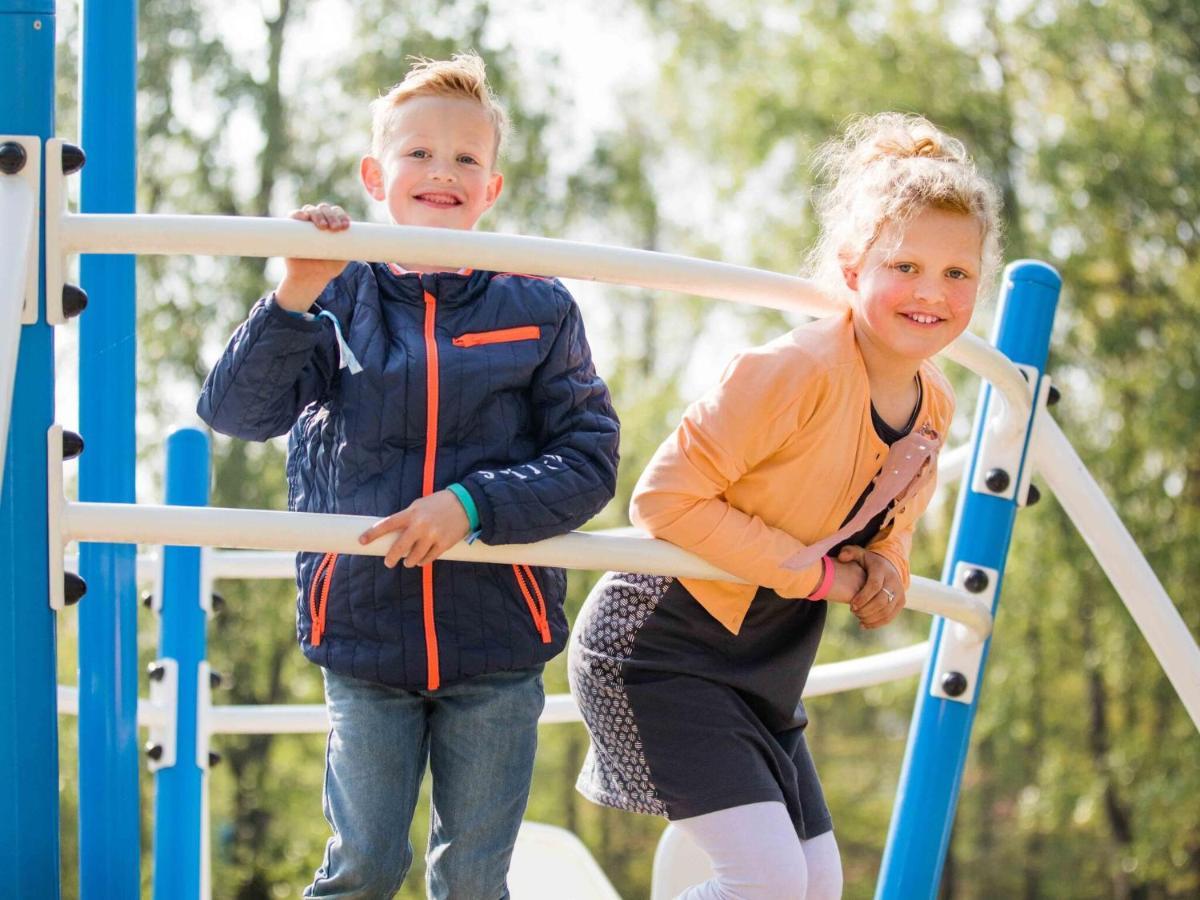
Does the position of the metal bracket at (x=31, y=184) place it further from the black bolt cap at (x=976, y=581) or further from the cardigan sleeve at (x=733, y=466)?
the black bolt cap at (x=976, y=581)

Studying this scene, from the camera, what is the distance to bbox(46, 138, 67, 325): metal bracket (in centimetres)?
156

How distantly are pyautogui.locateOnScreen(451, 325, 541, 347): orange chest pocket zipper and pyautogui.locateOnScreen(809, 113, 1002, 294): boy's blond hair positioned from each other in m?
0.34

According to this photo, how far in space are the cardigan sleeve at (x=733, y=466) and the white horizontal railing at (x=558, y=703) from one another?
57 cm

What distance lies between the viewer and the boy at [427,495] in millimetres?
1827

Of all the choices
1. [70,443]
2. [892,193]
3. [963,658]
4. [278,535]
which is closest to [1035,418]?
[963,658]

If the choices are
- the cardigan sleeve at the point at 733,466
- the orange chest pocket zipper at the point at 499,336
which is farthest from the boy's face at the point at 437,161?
the cardigan sleeve at the point at 733,466

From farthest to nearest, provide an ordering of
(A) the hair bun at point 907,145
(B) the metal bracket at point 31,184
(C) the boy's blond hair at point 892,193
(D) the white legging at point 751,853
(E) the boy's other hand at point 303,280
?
(A) the hair bun at point 907,145 < (C) the boy's blond hair at point 892,193 < (D) the white legging at point 751,853 < (E) the boy's other hand at point 303,280 < (B) the metal bracket at point 31,184

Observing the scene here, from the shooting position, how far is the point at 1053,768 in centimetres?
1240

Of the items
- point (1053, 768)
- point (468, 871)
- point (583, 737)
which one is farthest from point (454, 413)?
point (583, 737)

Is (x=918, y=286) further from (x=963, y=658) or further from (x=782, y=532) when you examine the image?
(x=963, y=658)

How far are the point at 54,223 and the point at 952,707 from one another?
4.26 feet

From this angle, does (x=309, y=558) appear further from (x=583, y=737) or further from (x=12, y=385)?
(x=583, y=737)

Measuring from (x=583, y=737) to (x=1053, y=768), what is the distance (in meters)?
4.58

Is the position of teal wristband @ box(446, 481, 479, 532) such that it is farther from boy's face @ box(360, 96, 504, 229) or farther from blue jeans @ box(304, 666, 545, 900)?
boy's face @ box(360, 96, 504, 229)
